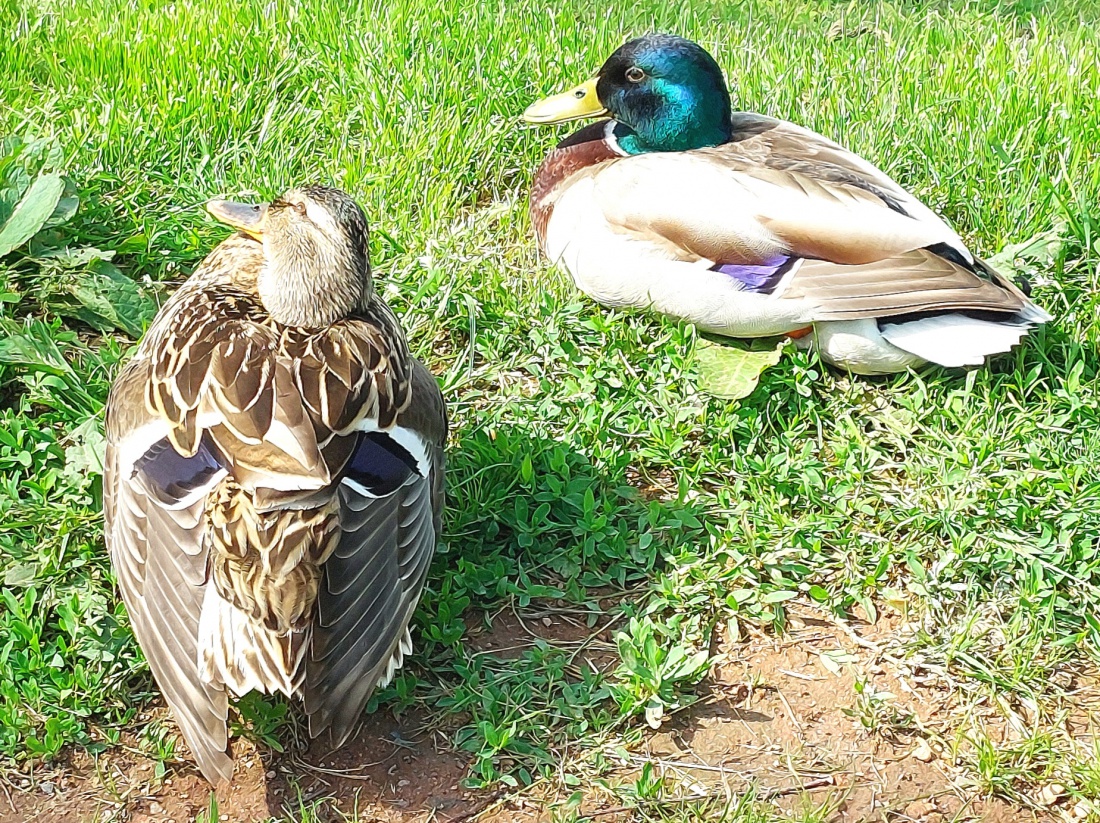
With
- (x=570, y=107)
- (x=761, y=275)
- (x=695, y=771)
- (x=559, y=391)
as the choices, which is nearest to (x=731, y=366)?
(x=761, y=275)

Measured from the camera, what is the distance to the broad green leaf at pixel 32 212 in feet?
12.4

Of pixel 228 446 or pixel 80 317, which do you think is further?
pixel 80 317

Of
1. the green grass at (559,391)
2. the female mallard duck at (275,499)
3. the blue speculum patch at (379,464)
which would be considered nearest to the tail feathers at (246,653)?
the female mallard duck at (275,499)

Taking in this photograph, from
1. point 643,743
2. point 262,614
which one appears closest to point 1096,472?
point 643,743

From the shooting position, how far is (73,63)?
4684 millimetres

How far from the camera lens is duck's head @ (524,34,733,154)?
431 cm

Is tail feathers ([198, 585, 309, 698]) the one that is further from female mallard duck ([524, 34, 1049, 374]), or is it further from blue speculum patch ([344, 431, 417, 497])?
female mallard duck ([524, 34, 1049, 374])

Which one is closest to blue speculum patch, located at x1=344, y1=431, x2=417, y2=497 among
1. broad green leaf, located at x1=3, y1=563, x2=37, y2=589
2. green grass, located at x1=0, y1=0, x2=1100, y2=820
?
green grass, located at x1=0, y1=0, x2=1100, y2=820

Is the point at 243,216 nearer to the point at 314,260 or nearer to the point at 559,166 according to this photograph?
the point at 314,260

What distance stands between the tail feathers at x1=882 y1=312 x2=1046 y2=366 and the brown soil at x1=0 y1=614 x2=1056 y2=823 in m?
1.00

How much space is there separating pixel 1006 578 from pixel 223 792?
78.8 inches

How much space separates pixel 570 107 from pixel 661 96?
0.35 meters

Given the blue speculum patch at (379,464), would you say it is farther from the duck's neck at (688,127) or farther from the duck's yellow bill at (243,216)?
the duck's neck at (688,127)

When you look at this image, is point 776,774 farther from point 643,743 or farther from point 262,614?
point 262,614
